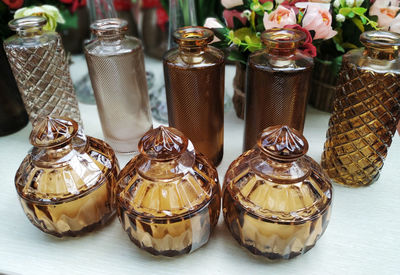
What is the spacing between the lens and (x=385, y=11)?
0.54 metres

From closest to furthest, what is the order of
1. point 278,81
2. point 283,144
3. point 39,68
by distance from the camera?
point 283,144 < point 278,81 < point 39,68

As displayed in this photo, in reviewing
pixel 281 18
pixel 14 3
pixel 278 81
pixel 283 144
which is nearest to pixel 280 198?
pixel 283 144

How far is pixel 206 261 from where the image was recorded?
405mm

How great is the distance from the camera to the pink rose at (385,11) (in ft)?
1.74

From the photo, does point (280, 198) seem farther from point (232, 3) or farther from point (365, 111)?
point (232, 3)

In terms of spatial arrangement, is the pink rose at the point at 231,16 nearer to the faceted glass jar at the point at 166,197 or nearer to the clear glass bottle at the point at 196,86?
the clear glass bottle at the point at 196,86

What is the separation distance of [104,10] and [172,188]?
44 cm

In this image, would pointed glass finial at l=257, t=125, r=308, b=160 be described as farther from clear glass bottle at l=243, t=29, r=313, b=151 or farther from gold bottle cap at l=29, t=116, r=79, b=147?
gold bottle cap at l=29, t=116, r=79, b=147

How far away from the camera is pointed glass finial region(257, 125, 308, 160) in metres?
0.35

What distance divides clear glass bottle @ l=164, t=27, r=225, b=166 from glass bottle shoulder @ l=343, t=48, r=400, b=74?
0.17m

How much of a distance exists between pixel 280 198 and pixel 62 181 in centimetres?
24

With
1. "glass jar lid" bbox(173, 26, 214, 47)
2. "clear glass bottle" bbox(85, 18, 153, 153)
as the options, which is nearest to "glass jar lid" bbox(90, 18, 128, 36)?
"clear glass bottle" bbox(85, 18, 153, 153)

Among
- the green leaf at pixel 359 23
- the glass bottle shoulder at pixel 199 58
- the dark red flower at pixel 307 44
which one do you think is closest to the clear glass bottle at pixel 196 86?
the glass bottle shoulder at pixel 199 58

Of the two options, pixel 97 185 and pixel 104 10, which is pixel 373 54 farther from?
pixel 104 10
